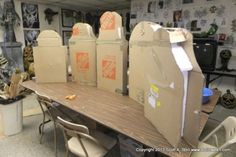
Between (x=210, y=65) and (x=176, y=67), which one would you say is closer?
(x=176, y=67)

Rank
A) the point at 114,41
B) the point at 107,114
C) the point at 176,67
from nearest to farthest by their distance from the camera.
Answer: the point at 176,67 < the point at 107,114 < the point at 114,41

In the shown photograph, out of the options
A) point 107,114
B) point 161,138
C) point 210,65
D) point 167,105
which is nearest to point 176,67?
point 167,105

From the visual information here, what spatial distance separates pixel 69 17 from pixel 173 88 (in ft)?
18.6

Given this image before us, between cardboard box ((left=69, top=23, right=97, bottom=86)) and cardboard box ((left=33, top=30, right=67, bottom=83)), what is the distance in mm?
169

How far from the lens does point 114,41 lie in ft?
6.07

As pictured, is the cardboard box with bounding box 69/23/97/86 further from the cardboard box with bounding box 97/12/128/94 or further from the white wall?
the white wall

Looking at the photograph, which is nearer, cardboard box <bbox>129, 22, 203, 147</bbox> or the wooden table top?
cardboard box <bbox>129, 22, 203, 147</bbox>

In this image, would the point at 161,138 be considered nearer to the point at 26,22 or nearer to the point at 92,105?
the point at 92,105

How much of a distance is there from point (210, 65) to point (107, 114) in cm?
Answer: 286

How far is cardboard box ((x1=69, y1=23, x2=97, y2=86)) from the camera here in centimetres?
215

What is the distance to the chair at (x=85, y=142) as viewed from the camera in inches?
52.6

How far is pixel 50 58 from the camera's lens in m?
2.37

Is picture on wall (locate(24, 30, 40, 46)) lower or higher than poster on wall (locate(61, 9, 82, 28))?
lower

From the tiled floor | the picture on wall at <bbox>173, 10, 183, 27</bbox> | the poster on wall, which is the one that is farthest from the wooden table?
the poster on wall
